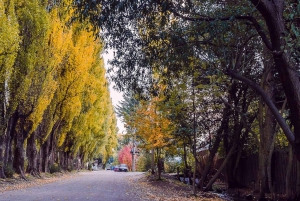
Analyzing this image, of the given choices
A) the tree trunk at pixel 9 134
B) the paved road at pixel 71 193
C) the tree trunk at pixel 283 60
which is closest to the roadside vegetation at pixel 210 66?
the tree trunk at pixel 283 60

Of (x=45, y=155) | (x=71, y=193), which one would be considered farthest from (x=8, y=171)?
(x=45, y=155)

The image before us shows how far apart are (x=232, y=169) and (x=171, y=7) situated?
13.6 m

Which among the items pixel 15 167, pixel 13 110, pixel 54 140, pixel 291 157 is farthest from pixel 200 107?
pixel 54 140

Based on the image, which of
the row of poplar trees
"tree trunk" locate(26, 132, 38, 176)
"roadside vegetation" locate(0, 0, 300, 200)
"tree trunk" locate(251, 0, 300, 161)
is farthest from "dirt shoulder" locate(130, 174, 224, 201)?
"tree trunk" locate(26, 132, 38, 176)

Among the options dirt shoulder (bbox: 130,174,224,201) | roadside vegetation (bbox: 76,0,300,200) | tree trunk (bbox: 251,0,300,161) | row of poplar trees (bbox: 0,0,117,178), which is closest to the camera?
tree trunk (bbox: 251,0,300,161)

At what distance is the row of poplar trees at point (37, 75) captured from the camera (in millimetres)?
14800

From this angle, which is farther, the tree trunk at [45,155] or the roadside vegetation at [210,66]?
Result: the tree trunk at [45,155]

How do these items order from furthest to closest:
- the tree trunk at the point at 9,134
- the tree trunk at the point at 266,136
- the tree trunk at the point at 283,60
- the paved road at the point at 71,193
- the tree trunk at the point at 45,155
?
the tree trunk at the point at 45,155
the tree trunk at the point at 9,134
the tree trunk at the point at 266,136
the paved road at the point at 71,193
the tree trunk at the point at 283,60

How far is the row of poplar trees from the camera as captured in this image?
14.8 metres

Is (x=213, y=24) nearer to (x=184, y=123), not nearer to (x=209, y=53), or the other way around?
(x=209, y=53)

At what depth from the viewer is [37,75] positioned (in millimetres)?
17672

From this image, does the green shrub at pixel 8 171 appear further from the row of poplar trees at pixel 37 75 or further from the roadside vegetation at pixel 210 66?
the roadside vegetation at pixel 210 66

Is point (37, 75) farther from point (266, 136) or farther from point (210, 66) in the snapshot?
point (266, 136)

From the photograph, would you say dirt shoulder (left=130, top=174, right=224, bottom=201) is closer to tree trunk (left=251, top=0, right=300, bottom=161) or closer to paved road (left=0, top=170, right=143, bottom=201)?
paved road (left=0, top=170, right=143, bottom=201)
